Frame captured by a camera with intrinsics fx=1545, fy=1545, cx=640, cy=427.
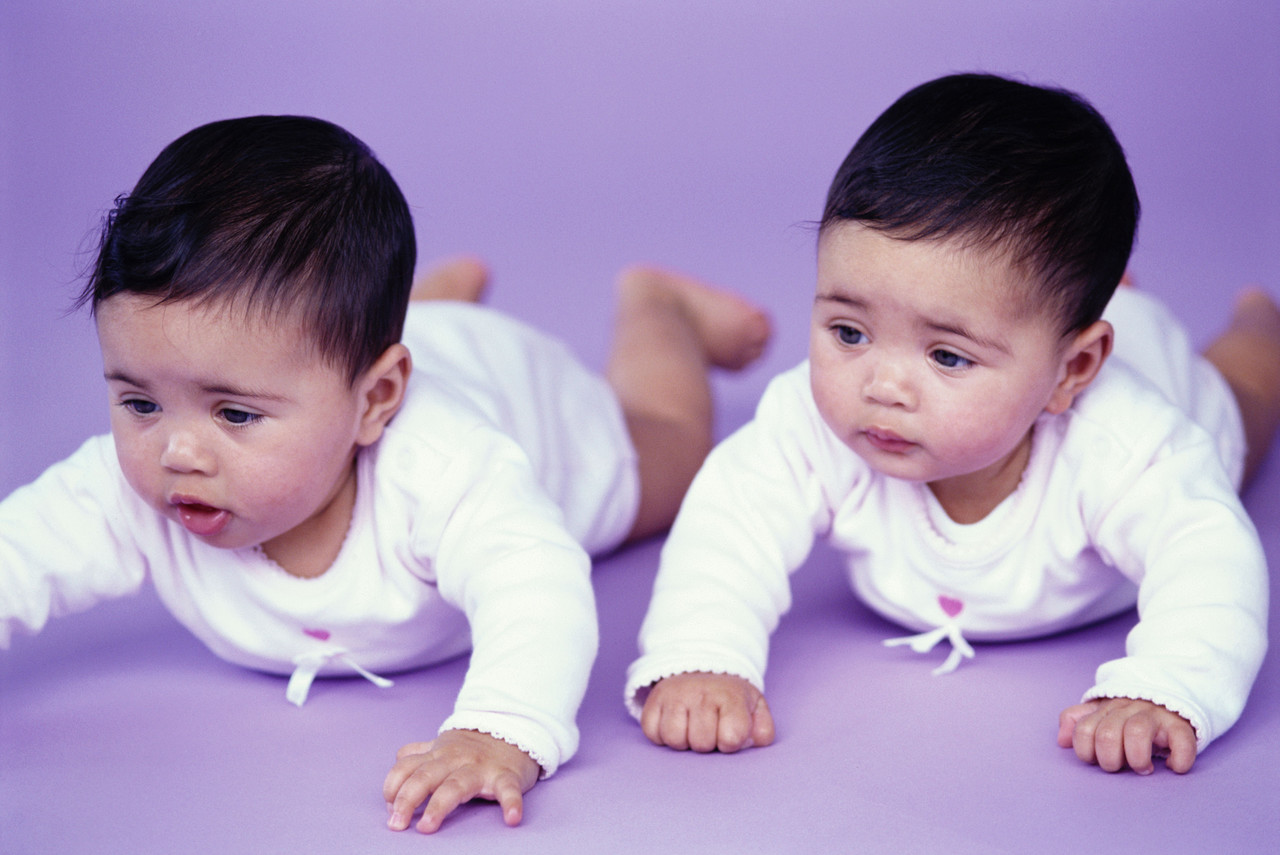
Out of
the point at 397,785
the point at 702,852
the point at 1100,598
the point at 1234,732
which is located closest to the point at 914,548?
the point at 1100,598

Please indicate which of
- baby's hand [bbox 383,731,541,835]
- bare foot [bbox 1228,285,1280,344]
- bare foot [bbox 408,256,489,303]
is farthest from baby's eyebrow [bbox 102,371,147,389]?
bare foot [bbox 1228,285,1280,344]

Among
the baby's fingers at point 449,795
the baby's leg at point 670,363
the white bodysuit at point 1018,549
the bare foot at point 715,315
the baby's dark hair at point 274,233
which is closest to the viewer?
the baby's fingers at point 449,795

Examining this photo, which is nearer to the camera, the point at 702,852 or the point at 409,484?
the point at 702,852

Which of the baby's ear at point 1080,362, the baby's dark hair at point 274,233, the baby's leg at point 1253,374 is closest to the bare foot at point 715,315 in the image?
the baby's leg at point 1253,374

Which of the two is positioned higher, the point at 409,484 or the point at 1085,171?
the point at 1085,171

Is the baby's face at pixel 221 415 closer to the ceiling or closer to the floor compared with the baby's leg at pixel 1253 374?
closer to the ceiling

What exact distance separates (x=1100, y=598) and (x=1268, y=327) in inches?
42.4

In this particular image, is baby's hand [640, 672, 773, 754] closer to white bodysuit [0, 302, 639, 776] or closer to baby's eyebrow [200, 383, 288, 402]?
white bodysuit [0, 302, 639, 776]

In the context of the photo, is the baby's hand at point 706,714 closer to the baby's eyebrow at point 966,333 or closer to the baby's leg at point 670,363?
the baby's eyebrow at point 966,333

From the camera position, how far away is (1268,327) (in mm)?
3035

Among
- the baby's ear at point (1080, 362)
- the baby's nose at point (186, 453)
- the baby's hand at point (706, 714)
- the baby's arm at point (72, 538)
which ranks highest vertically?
the baby's ear at point (1080, 362)

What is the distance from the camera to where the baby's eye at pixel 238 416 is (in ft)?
6.11

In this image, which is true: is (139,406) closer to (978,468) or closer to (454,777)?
(454,777)

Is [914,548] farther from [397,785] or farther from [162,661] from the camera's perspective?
[162,661]
